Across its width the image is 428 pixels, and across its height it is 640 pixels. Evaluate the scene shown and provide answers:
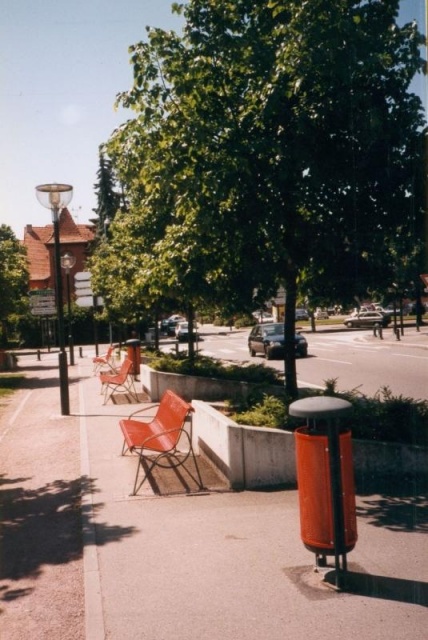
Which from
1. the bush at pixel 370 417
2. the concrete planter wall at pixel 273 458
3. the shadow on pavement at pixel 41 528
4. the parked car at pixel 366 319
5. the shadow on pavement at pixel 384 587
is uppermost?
the parked car at pixel 366 319

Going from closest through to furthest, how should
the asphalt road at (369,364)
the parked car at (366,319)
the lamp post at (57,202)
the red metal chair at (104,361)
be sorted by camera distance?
the lamp post at (57,202), the asphalt road at (369,364), the red metal chair at (104,361), the parked car at (366,319)

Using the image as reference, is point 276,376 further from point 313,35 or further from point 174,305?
point 313,35

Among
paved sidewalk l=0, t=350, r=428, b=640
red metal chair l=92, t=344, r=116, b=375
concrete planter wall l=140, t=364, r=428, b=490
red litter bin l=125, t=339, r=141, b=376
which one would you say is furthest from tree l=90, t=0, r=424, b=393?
red metal chair l=92, t=344, r=116, b=375

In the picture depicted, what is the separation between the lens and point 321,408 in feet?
14.0

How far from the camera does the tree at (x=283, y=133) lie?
7078mm

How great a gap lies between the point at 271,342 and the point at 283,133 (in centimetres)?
1961

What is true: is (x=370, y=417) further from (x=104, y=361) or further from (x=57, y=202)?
(x=104, y=361)

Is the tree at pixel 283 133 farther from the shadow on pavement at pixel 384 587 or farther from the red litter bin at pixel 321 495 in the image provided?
the shadow on pavement at pixel 384 587

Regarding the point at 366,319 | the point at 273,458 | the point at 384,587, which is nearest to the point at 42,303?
the point at 273,458

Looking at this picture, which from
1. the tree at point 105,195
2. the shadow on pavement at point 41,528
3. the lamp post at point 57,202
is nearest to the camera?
the shadow on pavement at point 41,528

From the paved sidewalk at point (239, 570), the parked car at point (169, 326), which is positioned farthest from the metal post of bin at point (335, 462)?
the parked car at point (169, 326)

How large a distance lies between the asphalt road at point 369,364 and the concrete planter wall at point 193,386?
1935 mm

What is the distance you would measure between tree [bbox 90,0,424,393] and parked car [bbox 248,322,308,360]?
17254 millimetres

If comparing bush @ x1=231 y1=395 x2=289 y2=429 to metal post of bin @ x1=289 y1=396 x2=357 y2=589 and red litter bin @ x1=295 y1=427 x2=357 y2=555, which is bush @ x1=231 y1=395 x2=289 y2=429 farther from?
metal post of bin @ x1=289 y1=396 x2=357 y2=589
